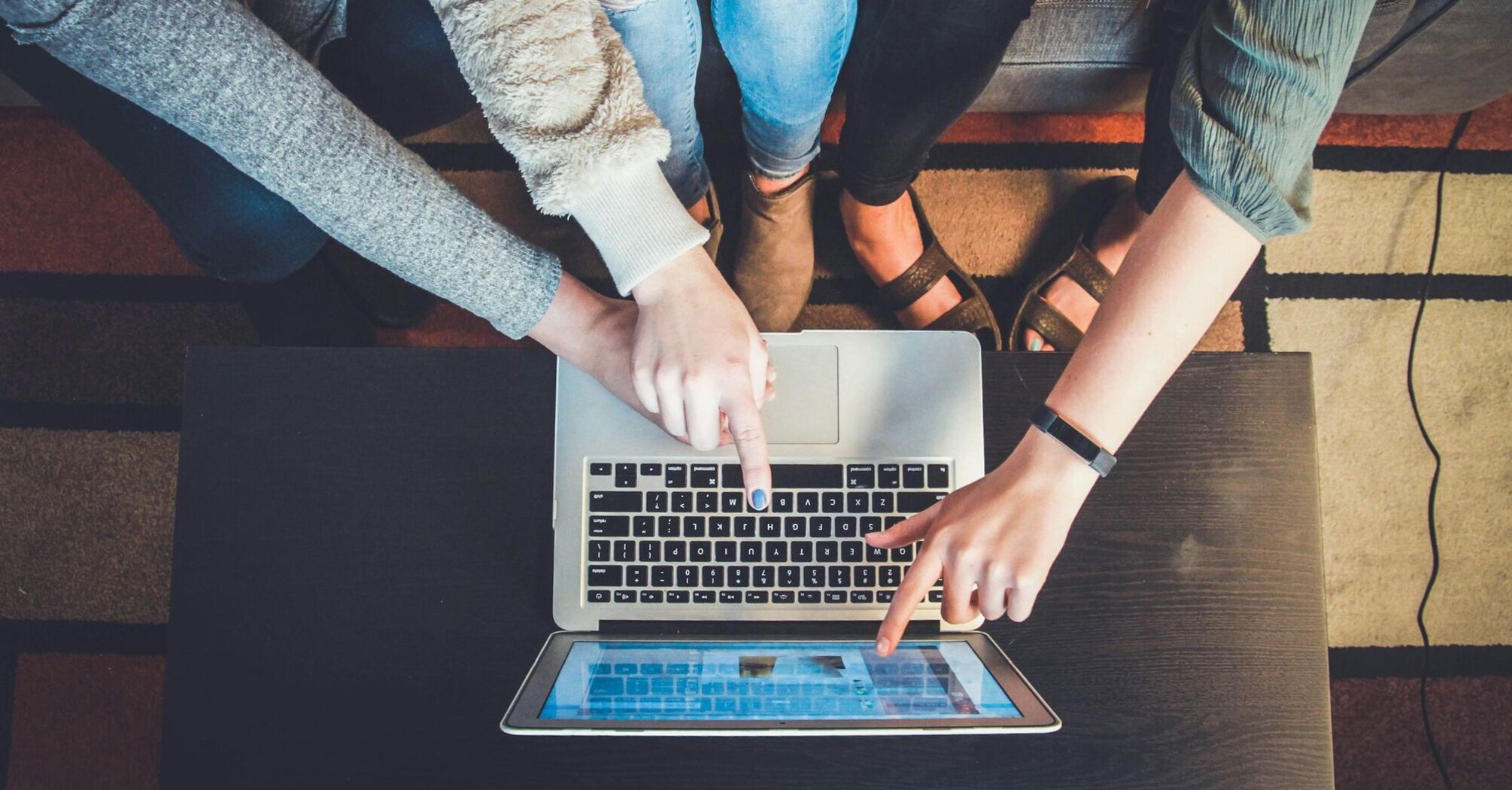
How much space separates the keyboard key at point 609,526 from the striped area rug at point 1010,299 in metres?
0.65

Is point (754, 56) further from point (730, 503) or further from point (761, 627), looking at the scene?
point (761, 627)

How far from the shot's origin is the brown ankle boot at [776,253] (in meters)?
1.06

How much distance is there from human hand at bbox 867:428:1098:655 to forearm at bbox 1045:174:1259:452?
0.04 m

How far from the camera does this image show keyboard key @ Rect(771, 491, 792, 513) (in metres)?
0.66

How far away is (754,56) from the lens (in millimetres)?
803

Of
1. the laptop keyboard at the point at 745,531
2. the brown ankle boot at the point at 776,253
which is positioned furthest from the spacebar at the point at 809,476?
the brown ankle boot at the point at 776,253

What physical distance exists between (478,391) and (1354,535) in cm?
132

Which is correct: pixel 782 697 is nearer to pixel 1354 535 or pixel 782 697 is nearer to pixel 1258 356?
pixel 1258 356

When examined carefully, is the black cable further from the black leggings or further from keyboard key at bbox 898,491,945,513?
keyboard key at bbox 898,491,945,513

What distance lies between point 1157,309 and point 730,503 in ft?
1.20

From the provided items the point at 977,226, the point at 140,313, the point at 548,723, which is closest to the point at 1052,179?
the point at 977,226

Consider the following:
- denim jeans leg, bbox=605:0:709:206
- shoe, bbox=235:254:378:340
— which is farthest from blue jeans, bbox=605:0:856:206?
shoe, bbox=235:254:378:340

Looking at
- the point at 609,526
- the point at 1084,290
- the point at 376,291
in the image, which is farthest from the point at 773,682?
the point at 376,291

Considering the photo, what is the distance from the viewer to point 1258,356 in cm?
66
